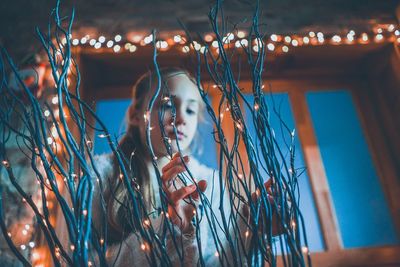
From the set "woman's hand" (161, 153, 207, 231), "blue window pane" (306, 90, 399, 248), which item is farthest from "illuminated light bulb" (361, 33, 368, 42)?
"woman's hand" (161, 153, 207, 231)

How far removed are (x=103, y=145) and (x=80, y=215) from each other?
0.88m

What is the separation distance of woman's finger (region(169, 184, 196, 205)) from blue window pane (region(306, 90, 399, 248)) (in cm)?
86

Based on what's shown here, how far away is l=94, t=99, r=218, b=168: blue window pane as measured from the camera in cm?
132

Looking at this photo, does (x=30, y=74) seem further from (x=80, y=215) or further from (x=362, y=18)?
(x=362, y=18)

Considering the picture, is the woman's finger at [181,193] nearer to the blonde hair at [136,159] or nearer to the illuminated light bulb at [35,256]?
the blonde hair at [136,159]

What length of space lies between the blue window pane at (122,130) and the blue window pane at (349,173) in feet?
1.56

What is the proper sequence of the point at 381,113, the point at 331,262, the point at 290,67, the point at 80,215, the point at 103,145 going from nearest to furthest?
the point at 80,215, the point at 331,262, the point at 103,145, the point at 381,113, the point at 290,67

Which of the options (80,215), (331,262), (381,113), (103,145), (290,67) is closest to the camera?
(80,215)

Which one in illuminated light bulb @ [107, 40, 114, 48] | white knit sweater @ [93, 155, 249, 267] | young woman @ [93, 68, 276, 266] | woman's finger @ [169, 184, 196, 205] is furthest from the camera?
illuminated light bulb @ [107, 40, 114, 48]

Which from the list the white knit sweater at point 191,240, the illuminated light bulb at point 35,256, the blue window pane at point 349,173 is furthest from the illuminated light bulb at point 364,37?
the illuminated light bulb at point 35,256

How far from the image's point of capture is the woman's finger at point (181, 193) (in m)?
0.61

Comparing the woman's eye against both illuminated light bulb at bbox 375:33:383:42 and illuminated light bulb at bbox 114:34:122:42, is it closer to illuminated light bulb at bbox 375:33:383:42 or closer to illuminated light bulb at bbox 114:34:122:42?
illuminated light bulb at bbox 114:34:122:42

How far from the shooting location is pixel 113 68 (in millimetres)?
1523

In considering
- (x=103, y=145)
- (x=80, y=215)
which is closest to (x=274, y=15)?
(x=103, y=145)
